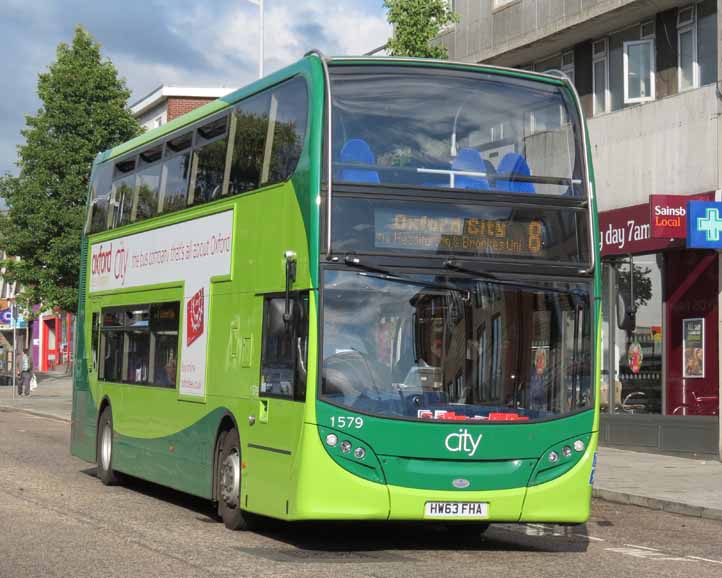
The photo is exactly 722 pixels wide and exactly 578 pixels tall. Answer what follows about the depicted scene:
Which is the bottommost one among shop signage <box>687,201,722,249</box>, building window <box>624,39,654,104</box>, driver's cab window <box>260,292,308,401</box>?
driver's cab window <box>260,292,308,401</box>

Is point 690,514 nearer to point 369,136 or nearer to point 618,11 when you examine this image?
point 369,136

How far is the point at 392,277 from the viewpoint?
447 inches

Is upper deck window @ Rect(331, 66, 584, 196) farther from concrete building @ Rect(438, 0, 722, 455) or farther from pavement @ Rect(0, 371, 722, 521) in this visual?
concrete building @ Rect(438, 0, 722, 455)

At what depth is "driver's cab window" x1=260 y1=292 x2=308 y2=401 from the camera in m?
11.4

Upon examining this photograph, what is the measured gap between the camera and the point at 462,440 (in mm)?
11367

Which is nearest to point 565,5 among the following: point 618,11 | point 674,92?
point 618,11

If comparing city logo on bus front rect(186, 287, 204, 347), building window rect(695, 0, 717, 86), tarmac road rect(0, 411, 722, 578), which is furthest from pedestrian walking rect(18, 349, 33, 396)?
city logo on bus front rect(186, 287, 204, 347)

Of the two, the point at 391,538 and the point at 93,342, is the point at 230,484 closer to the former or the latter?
the point at 391,538

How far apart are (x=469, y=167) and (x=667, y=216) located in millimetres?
12237

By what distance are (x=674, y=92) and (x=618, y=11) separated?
202 centimetres

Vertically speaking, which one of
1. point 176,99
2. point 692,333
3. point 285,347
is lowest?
point 285,347

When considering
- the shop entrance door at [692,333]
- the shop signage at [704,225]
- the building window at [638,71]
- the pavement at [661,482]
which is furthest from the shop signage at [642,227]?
the pavement at [661,482]

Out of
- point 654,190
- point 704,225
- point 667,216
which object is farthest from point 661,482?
point 654,190

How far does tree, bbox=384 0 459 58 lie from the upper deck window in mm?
13317
